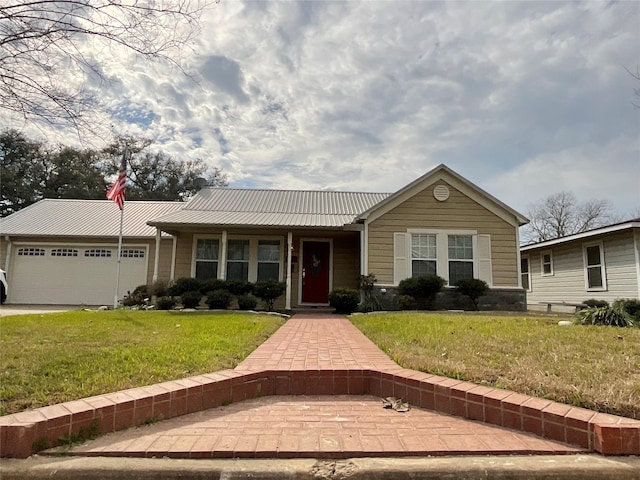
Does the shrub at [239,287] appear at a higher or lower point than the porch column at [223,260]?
lower

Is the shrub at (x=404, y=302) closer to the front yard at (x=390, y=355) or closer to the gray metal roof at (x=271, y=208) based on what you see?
the gray metal roof at (x=271, y=208)

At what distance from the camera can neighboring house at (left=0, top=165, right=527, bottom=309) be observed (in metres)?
11.7

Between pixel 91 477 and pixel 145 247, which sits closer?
pixel 91 477

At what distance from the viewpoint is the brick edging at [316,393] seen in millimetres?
2402

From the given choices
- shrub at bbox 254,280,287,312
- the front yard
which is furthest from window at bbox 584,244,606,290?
shrub at bbox 254,280,287,312

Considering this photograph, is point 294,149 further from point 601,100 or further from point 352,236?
point 601,100

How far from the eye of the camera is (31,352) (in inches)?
171

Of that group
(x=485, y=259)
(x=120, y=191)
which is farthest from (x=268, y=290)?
(x=485, y=259)

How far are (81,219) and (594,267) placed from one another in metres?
19.2

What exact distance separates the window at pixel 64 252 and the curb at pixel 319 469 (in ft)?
47.1

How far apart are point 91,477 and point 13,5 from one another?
440cm

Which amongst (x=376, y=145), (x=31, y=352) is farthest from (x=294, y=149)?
(x=31, y=352)

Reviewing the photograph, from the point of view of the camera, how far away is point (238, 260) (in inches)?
512

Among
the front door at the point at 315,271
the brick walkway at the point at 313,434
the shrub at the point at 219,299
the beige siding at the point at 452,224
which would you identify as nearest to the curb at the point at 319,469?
the brick walkway at the point at 313,434
